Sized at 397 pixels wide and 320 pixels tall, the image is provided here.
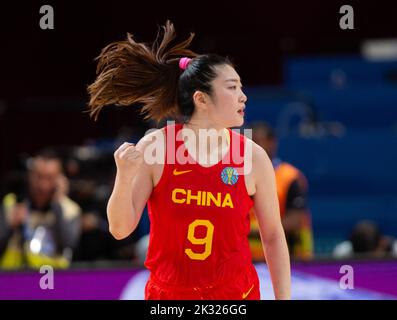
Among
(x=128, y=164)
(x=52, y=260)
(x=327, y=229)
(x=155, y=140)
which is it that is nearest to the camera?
(x=128, y=164)

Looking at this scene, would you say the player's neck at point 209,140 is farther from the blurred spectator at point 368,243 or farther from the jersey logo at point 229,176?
the blurred spectator at point 368,243

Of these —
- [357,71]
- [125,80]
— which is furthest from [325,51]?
[125,80]

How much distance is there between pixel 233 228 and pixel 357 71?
303 inches

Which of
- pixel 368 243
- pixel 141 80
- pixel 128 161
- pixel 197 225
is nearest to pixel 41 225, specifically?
pixel 368 243

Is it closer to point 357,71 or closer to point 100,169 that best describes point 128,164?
point 100,169

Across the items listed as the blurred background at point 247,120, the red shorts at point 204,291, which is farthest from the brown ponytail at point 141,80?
the blurred background at point 247,120

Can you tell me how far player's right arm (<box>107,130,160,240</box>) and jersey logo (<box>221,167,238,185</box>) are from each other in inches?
12.0

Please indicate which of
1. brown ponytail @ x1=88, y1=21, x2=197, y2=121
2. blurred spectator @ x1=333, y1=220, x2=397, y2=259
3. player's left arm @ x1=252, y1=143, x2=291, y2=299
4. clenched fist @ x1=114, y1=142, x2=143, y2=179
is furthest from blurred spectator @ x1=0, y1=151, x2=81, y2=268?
clenched fist @ x1=114, y1=142, x2=143, y2=179

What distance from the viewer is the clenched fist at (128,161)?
360 centimetres

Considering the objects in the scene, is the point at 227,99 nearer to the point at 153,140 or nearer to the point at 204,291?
the point at 153,140

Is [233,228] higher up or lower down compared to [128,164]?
lower down

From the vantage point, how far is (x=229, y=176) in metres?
3.83

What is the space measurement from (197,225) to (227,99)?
548 millimetres
